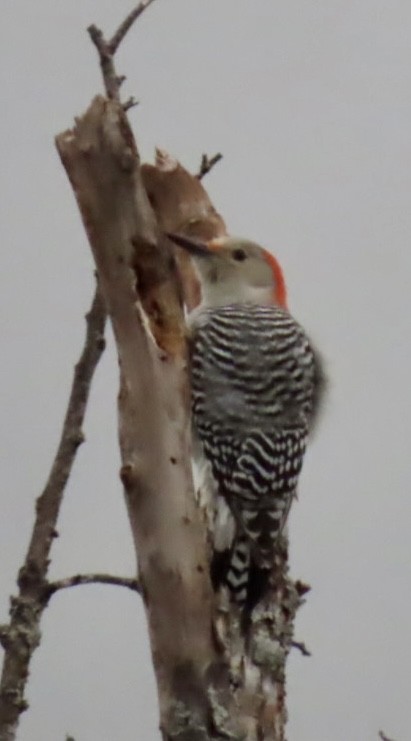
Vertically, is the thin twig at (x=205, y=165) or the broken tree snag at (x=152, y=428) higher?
the thin twig at (x=205, y=165)

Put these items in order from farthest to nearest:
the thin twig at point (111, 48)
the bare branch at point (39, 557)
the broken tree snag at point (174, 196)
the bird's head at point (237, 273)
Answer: the bird's head at point (237, 273) < the broken tree snag at point (174, 196) < the thin twig at point (111, 48) < the bare branch at point (39, 557)

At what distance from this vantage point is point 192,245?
5914 millimetres

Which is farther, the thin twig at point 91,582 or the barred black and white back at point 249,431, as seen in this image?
the barred black and white back at point 249,431

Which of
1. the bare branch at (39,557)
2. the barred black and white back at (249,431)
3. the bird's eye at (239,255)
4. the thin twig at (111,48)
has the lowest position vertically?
the bare branch at (39,557)

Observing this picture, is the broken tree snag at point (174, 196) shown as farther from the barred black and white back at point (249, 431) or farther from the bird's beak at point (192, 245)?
the barred black and white back at point (249, 431)

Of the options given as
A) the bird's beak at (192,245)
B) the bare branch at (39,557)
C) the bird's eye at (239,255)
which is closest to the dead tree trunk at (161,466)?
the bare branch at (39,557)

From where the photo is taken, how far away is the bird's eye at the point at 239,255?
6.18m

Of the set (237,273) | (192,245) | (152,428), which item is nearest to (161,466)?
(152,428)

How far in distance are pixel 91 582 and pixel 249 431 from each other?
3.92 feet

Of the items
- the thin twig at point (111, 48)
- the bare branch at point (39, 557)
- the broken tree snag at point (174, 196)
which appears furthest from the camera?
the broken tree snag at point (174, 196)

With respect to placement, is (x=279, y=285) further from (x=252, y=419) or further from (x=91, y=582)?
(x=91, y=582)

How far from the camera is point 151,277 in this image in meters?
4.91

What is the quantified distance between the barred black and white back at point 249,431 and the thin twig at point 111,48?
98 centimetres

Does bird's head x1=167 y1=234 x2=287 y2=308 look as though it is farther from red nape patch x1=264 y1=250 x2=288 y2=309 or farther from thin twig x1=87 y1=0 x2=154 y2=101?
thin twig x1=87 y1=0 x2=154 y2=101
